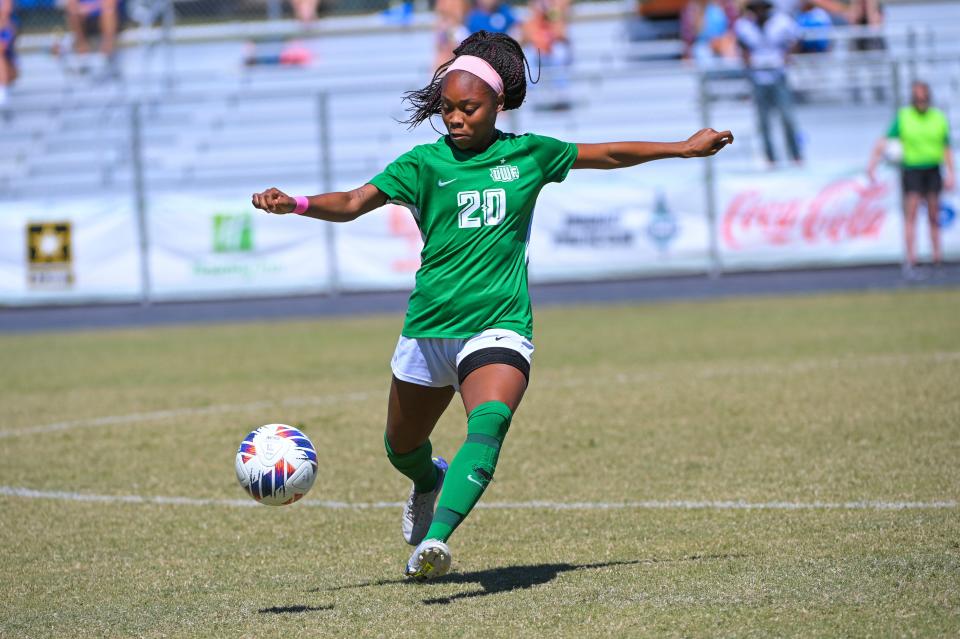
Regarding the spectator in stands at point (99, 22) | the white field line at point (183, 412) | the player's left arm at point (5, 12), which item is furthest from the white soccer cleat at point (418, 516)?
the player's left arm at point (5, 12)

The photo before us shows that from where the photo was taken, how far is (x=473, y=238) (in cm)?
557

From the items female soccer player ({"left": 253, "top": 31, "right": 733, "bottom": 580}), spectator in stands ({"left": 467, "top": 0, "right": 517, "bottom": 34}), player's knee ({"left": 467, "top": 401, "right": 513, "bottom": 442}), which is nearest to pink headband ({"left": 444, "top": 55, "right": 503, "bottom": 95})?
female soccer player ({"left": 253, "top": 31, "right": 733, "bottom": 580})

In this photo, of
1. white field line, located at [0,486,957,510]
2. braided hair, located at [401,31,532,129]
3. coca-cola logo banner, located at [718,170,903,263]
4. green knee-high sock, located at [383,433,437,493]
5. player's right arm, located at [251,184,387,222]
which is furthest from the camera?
coca-cola logo banner, located at [718,170,903,263]

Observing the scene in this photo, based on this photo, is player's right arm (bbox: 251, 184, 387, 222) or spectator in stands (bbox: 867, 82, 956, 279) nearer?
player's right arm (bbox: 251, 184, 387, 222)

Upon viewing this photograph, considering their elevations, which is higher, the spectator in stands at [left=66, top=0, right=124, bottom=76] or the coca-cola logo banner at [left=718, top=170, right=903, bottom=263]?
the spectator in stands at [left=66, top=0, right=124, bottom=76]

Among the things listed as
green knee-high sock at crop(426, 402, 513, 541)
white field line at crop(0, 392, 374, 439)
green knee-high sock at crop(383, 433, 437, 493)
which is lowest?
white field line at crop(0, 392, 374, 439)

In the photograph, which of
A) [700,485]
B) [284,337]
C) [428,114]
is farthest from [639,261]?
[428,114]

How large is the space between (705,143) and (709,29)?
1803cm

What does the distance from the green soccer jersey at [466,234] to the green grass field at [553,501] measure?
1.13m

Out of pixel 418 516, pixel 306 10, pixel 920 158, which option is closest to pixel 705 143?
pixel 418 516

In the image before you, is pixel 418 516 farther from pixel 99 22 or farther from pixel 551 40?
pixel 99 22

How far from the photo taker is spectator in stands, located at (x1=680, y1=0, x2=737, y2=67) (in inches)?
894

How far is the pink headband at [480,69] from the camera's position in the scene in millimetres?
5559

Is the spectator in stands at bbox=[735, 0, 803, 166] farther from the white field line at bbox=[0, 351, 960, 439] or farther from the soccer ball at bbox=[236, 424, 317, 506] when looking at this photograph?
the soccer ball at bbox=[236, 424, 317, 506]
